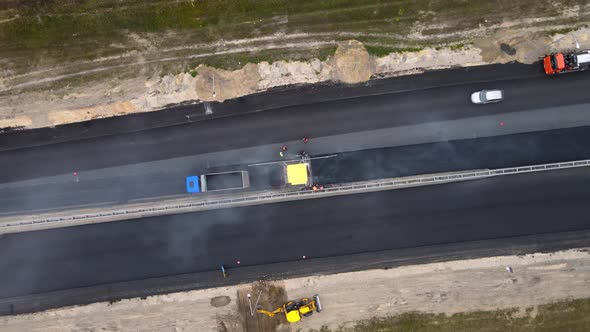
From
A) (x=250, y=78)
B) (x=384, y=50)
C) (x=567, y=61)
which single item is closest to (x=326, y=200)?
(x=250, y=78)

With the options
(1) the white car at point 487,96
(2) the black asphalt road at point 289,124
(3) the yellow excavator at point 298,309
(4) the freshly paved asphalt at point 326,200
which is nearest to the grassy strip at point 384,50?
(2) the black asphalt road at point 289,124

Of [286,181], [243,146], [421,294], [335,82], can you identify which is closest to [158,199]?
[243,146]

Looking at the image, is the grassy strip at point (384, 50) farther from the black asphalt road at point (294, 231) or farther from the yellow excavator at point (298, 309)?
the yellow excavator at point (298, 309)

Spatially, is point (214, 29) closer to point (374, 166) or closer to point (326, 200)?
point (326, 200)

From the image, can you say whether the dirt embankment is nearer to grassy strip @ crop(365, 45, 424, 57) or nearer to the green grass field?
grassy strip @ crop(365, 45, 424, 57)

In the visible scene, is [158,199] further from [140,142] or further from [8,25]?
[8,25]

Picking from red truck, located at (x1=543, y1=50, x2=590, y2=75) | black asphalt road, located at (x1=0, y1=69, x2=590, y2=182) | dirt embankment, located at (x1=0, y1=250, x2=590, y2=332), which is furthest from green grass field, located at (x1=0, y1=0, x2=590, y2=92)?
dirt embankment, located at (x1=0, y1=250, x2=590, y2=332)
